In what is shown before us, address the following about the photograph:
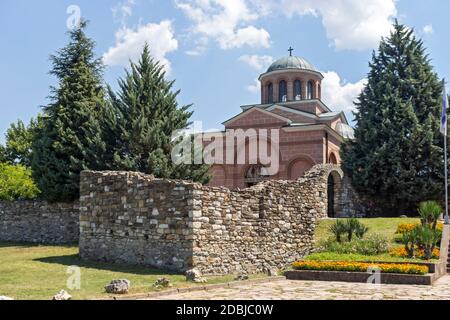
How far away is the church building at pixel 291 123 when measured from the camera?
97.0 ft

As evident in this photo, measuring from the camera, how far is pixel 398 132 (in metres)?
23.6

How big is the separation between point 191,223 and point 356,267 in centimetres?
440

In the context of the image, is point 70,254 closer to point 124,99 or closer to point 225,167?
point 124,99

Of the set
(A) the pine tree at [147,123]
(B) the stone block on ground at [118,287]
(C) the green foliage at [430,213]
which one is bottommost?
(B) the stone block on ground at [118,287]

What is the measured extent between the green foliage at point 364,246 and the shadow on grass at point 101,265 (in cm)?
575

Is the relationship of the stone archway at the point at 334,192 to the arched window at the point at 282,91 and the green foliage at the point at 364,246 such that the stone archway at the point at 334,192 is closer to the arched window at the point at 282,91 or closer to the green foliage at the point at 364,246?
the green foliage at the point at 364,246

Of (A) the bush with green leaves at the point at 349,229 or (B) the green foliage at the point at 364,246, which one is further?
(A) the bush with green leaves at the point at 349,229

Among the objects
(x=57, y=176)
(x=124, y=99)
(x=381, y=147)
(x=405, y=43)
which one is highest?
(x=405, y=43)

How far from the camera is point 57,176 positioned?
863 inches

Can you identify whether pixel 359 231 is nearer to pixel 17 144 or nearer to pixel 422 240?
pixel 422 240

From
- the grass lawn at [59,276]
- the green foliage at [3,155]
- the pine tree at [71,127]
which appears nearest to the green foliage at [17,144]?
the green foliage at [3,155]

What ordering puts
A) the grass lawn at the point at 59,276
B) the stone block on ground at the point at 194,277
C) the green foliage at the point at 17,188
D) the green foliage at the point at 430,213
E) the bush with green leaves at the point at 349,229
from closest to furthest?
1. the grass lawn at the point at 59,276
2. the stone block on ground at the point at 194,277
3. the green foliage at the point at 430,213
4. the bush with green leaves at the point at 349,229
5. the green foliage at the point at 17,188
